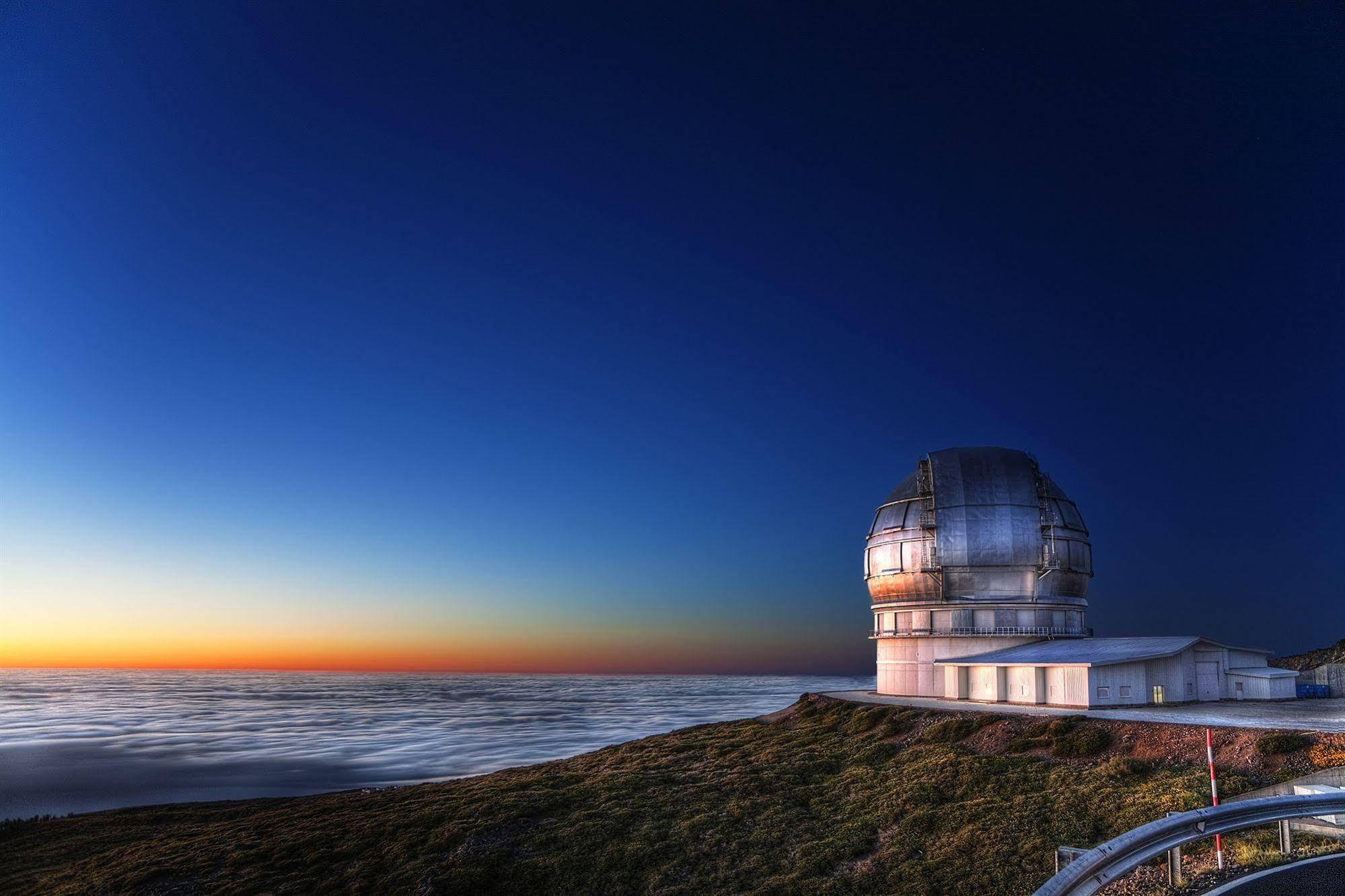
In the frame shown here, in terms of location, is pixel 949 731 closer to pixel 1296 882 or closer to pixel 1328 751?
pixel 1328 751

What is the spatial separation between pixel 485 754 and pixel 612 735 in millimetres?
10703

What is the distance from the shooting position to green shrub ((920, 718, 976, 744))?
83.1 ft

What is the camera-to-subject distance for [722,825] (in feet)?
61.0

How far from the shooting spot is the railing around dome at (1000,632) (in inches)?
1459

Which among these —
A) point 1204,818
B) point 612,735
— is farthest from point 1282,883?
point 612,735

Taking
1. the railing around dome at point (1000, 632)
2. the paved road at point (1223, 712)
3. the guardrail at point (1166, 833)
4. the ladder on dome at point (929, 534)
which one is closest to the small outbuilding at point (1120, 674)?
the paved road at point (1223, 712)

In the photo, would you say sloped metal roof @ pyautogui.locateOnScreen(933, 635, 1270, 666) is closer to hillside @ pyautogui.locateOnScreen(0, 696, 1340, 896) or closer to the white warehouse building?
the white warehouse building

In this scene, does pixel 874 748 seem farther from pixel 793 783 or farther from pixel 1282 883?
pixel 1282 883

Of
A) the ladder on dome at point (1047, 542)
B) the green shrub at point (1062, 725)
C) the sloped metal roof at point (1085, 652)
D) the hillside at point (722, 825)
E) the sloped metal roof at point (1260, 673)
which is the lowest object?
the hillside at point (722, 825)

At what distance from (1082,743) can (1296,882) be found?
14.3 metres

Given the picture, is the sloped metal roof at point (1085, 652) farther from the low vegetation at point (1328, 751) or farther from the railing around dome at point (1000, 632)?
the low vegetation at point (1328, 751)

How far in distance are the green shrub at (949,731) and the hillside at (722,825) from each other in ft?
0.24

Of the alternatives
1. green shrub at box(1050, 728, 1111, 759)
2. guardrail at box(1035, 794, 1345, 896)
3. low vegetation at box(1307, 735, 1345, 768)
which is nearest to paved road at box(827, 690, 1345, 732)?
low vegetation at box(1307, 735, 1345, 768)

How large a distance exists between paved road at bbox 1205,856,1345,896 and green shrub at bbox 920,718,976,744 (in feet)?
55.1
